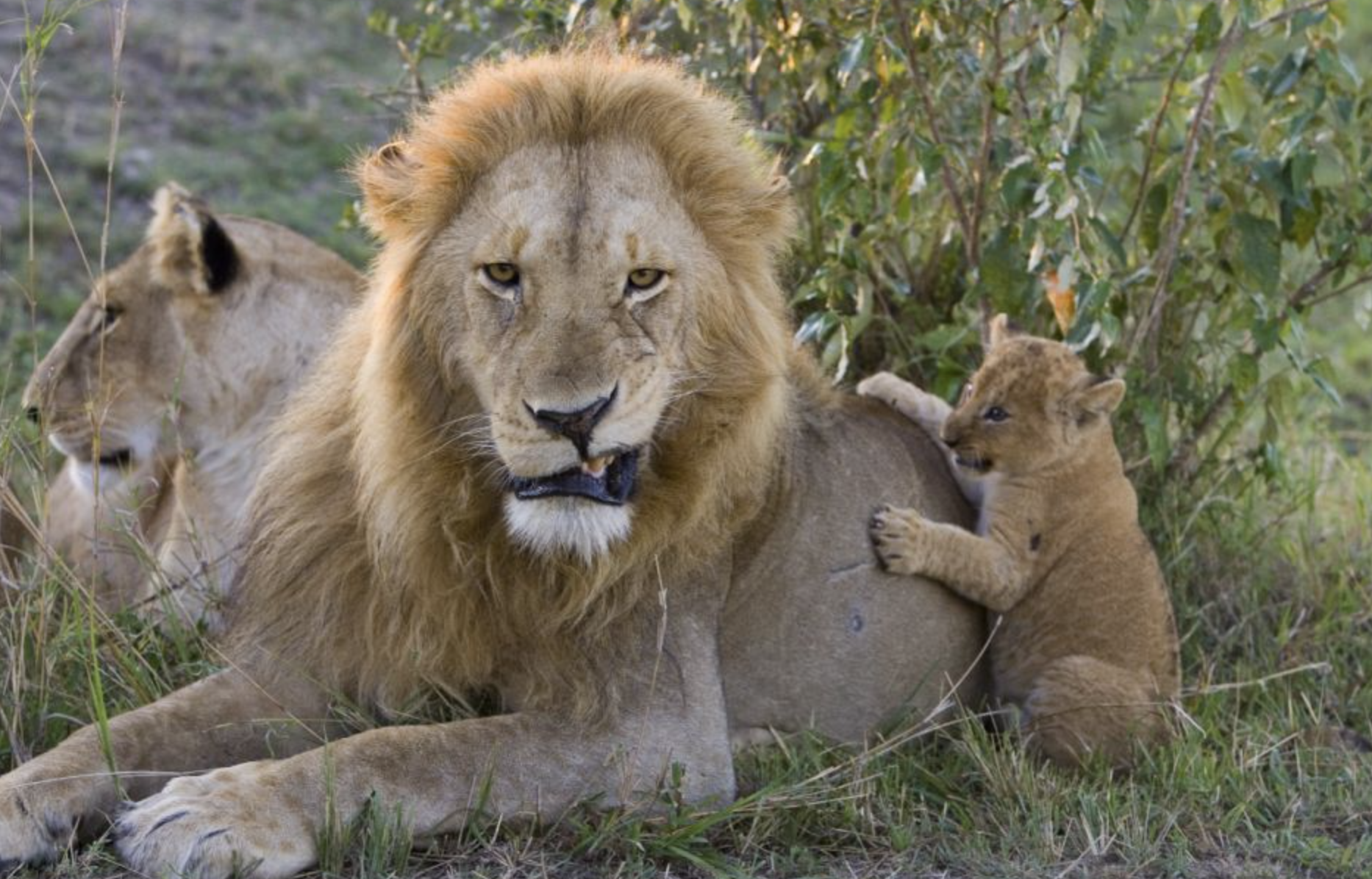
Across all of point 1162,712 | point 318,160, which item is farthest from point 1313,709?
point 318,160

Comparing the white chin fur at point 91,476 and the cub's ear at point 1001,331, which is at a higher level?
the cub's ear at point 1001,331

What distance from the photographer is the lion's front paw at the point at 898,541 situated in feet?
13.7

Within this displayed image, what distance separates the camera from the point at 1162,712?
4188mm

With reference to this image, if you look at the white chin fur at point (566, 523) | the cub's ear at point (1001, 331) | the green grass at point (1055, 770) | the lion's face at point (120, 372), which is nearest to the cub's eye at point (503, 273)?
the white chin fur at point (566, 523)

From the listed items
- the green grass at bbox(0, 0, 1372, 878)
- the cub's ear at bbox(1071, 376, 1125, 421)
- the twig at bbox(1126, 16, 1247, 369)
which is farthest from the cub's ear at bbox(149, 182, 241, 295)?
the twig at bbox(1126, 16, 1247, 369)

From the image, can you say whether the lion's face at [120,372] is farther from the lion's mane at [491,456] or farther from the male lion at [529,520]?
the lion's mane at [491,456]

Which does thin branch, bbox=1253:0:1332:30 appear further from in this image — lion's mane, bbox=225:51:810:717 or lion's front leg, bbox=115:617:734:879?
lion's front leg, bbox=115:617:734:879

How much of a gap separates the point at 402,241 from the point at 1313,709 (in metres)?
2.39

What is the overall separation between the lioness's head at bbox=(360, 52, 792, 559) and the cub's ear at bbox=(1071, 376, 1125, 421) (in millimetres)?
782

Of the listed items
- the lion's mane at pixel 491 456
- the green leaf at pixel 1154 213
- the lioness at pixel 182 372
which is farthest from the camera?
the lioness at pixel 182 372

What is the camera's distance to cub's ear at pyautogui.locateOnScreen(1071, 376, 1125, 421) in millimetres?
4234

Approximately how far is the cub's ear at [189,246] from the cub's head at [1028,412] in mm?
1977

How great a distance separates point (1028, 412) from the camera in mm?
4297

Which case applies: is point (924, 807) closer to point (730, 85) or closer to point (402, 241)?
point (402, 241)
